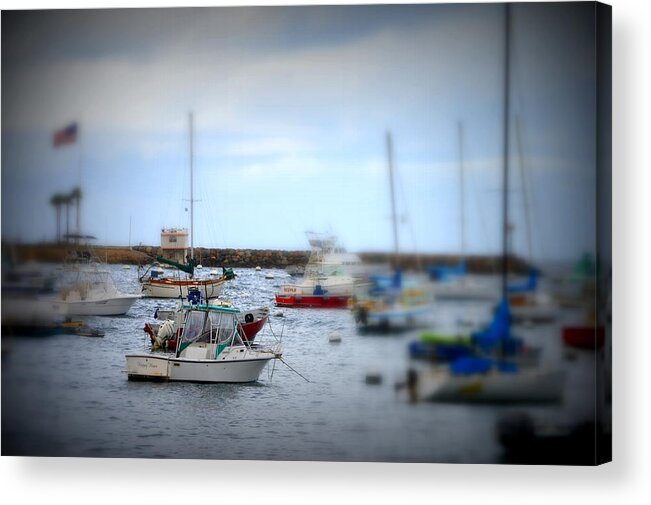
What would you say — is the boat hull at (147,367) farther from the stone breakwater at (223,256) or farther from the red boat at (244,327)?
the stone breakwater at (223,256)

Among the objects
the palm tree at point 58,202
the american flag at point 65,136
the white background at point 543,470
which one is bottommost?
the white background at point 543,470

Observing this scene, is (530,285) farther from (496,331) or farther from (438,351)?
(438,351)

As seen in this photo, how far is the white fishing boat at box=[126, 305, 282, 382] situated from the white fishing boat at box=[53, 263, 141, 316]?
0.55 meters

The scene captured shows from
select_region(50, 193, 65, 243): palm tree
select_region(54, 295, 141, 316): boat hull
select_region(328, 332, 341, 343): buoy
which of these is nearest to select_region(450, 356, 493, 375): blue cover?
select_region(328, 332, 341, 343): buoy

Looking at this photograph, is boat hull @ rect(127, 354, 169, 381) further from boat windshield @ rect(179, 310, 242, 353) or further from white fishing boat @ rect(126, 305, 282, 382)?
boat windshield @ rect(179, 310, 242, 353)

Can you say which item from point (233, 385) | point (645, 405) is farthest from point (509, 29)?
point (233, 385)

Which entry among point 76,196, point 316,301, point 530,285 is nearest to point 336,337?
point 316,301

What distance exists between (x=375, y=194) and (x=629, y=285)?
74.6 inches

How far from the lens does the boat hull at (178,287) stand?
803cm

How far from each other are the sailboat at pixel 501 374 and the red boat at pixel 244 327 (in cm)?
136

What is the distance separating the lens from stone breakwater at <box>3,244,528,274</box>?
7.53 m

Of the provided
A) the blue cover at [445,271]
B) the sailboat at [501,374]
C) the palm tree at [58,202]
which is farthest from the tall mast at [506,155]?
the palm tree at [58,202]

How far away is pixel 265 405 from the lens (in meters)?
7.79

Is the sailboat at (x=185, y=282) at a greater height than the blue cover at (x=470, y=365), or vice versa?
the sailboat at (x=185, y=282)
